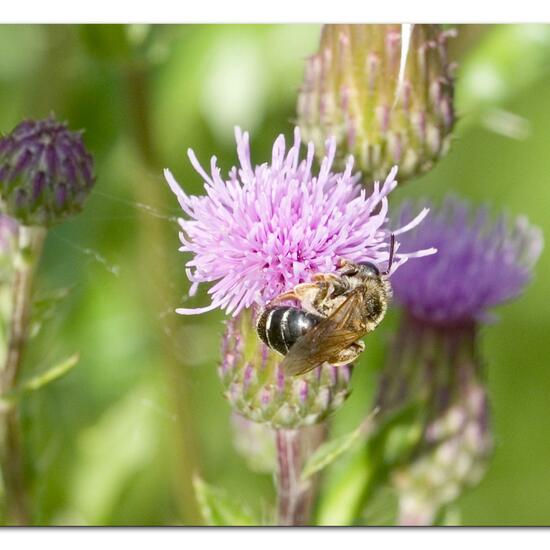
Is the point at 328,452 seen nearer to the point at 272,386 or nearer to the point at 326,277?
the point at 272,386

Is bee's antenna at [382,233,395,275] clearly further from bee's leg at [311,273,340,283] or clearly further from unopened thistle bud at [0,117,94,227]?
unopened thistle bud at [0,117,94,227]

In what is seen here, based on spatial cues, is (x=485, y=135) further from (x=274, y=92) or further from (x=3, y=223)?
(x=3, y=223)

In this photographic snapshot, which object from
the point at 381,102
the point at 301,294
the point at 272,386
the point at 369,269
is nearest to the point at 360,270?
the point at 369,269

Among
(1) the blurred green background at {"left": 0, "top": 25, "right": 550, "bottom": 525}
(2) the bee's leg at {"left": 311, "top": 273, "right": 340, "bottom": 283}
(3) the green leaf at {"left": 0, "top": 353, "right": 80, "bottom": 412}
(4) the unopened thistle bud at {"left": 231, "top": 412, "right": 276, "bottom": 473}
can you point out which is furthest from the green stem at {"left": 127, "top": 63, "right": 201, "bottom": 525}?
(2) the bee's leg at {"left": 311, "top": 273, "right": 340, "bottom": 283}

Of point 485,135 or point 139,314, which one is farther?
point 485,135
